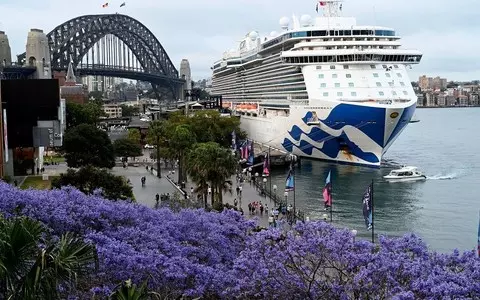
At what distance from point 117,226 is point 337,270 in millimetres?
7446

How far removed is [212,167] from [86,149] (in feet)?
75.0

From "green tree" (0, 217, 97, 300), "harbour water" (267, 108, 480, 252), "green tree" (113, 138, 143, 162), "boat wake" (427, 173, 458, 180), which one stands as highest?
"green tree" (0, 217, 97, 300)

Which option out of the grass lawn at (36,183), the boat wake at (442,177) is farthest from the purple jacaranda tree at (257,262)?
the boat wake at (442,177)

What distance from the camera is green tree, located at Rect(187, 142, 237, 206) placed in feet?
134

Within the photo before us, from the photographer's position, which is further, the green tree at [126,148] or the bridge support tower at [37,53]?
the bridge support tower at [37,53]

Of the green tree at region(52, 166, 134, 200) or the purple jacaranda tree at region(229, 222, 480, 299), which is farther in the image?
the green tree at region(52, 166, 134, 200)

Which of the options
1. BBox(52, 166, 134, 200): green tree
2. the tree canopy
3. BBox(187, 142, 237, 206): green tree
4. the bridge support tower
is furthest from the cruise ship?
the bridge support tower

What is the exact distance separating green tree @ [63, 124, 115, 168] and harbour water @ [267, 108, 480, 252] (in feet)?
56.5

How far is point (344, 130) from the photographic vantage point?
67.7 metres

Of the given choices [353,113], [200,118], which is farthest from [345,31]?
[200,118]

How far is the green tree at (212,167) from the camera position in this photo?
4094 cm

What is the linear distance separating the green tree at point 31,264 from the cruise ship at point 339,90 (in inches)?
2182

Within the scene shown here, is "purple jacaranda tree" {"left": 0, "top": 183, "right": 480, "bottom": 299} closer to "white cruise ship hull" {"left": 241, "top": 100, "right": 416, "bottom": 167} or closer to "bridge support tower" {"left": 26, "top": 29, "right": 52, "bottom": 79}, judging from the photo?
"white cruise ship hull" {"left": 241, "top": 100, "right": 416, "bottom": 167}

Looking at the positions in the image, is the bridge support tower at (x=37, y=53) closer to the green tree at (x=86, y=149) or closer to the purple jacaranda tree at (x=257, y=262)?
the green tree at (x=86, y=149)
